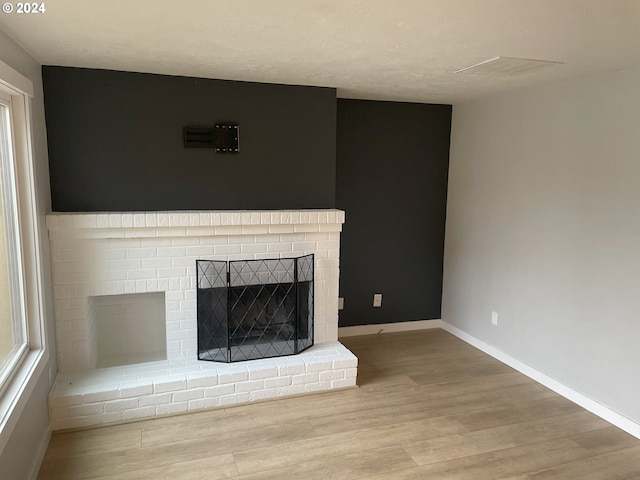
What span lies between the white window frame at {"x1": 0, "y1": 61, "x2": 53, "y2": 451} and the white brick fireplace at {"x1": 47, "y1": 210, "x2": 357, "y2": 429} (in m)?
0.32

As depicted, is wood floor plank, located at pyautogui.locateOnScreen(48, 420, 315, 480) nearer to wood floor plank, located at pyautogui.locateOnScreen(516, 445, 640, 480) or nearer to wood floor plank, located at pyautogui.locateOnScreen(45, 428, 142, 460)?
wood floor plank, located at pyautogui.locateOnScreen(45, 428, 142, 460)

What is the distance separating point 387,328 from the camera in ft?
14.6

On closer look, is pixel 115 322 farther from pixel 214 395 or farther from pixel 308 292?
pixel 308 292

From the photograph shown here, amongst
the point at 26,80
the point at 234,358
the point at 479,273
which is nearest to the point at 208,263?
the point at 234,358

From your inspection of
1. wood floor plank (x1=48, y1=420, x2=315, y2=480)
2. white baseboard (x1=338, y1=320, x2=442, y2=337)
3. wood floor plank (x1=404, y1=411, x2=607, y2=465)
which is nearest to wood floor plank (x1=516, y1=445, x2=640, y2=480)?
wood floor plank (x1=404, y1=411, x2=607, y2=465)

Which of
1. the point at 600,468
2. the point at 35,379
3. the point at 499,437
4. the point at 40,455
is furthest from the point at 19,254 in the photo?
the point at 600,468

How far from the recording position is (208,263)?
3203mm

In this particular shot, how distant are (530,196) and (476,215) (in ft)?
2.13

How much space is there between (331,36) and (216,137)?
4.43ft

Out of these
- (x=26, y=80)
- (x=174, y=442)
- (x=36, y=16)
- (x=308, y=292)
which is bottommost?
(x=174, y=442)

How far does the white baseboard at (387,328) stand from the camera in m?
4.34

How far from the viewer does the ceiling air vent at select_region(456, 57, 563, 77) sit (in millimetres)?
2557

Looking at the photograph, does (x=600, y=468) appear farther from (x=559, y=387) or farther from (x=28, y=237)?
(x=28, y=237)

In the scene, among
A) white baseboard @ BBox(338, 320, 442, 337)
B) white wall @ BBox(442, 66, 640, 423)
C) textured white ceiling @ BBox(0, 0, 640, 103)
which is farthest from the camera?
white baseboard @ BBox(338, 320, 442, 337)
